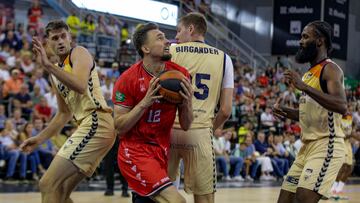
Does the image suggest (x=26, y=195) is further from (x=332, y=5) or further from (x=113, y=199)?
(x=332, y=5)

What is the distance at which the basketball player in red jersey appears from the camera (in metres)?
5.29

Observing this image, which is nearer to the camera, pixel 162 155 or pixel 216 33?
pixel 162 155

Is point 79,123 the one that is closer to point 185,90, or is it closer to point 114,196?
point 185,90

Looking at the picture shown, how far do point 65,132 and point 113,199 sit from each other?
13.1ft

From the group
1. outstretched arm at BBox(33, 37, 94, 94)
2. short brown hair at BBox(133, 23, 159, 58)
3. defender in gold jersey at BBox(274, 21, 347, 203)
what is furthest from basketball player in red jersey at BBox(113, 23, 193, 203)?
defender in gold jersey at BBox(274, 21, 347, 203)

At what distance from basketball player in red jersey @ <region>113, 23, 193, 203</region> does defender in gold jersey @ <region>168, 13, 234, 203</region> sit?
0.72 meters

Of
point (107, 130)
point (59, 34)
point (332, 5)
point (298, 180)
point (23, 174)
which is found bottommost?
point (23, 174)

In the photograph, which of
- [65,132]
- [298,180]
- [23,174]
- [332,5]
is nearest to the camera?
[298,180]

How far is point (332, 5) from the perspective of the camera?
20.0 metres

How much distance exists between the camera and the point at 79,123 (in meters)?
6.61

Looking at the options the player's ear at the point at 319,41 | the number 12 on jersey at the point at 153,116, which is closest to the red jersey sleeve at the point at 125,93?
the number 12 on jersey at the point at 153,116

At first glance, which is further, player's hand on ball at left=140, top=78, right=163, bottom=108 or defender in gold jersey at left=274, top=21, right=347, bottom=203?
defender in gold jersey at left=274, top=21, right=347, bottom=203

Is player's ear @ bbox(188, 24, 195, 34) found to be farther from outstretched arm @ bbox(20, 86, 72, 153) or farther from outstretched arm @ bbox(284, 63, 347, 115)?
outstretched arm @ bbox(20, 86, 72, 153)

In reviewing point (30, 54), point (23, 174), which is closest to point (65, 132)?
point (23, 174)
